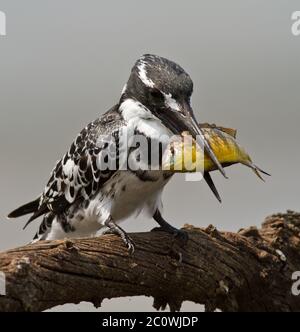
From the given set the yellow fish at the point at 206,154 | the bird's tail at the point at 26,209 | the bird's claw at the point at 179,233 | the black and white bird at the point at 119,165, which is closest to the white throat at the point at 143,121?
the black and white bird at the point at 119,165

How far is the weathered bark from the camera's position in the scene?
3408 millimetres

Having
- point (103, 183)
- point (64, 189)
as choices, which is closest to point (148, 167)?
point (103, 183)

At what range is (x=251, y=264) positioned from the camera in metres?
4.37

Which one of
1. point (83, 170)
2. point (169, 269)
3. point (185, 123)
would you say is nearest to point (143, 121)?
point (185, 123)

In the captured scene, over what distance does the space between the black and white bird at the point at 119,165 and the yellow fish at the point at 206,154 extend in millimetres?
46

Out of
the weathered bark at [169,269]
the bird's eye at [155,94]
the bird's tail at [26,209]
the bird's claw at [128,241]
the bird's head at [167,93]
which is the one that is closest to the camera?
the weathered bark at [169,269]

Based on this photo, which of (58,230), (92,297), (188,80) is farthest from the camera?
(58,230)

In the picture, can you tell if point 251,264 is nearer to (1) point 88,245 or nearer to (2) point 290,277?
(2) point 290,277

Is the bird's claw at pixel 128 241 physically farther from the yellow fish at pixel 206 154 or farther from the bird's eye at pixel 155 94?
the bird's eye at pixel 155 94

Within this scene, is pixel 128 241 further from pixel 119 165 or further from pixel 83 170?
pixel 83 170

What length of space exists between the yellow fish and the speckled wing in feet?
1.42

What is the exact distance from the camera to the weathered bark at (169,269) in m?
3.41

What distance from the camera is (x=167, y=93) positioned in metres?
4.23
